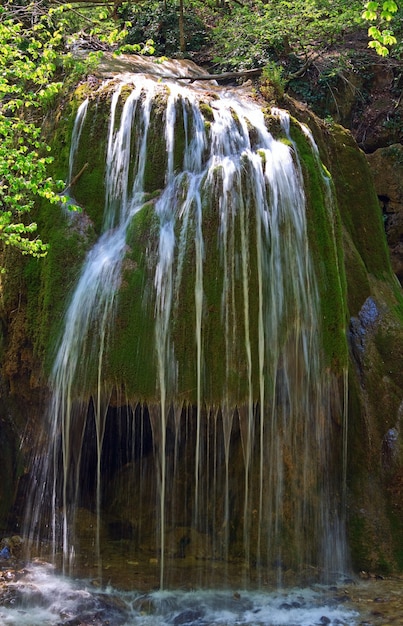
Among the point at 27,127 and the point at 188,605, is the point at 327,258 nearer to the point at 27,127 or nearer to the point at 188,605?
the point at 27,127

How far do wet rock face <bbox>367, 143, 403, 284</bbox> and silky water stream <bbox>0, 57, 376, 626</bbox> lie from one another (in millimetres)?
5209

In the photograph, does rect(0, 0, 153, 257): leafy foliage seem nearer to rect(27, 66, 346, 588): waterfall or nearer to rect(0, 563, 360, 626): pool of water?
rect(27, 66, 346, 588): waterfall

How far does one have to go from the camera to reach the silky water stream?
600 centimetres

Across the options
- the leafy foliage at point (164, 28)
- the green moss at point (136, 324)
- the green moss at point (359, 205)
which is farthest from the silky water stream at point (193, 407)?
Answer: the leafy foliage at point (164, 28)

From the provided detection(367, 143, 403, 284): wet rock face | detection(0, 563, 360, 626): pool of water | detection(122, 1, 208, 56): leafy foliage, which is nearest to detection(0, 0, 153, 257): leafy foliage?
detection(0, 563, 360, 626): pool of water

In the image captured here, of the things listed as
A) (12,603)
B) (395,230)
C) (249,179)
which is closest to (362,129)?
(395,230)

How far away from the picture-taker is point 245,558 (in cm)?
639

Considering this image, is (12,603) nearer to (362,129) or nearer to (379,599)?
(379,599)

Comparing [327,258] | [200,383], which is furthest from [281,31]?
[200,383]

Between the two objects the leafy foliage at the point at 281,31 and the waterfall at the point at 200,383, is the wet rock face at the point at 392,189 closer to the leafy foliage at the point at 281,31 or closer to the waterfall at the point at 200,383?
the leafy foliage at the point at 281,31

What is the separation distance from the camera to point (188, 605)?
562 centimetres

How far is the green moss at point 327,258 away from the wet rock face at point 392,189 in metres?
5.06

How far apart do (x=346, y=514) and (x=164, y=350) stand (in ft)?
9.19

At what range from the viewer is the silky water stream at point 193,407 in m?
6.00
